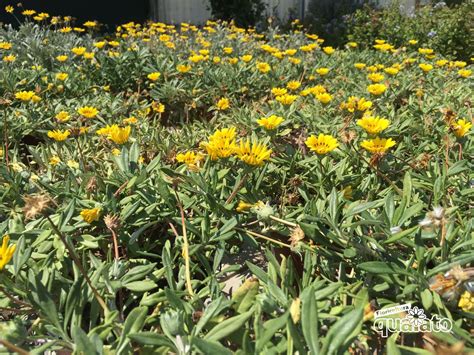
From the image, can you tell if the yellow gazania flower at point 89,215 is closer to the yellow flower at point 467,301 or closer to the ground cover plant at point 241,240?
the ground cover plant at point 241,240

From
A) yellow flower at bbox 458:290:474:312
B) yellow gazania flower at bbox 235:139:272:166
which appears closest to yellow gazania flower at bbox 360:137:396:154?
yellow gazania flower at bbox 235:139:272:166

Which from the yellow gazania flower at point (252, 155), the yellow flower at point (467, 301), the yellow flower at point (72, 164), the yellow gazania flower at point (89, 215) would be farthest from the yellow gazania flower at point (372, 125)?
the yellow flower at point (72, 164)

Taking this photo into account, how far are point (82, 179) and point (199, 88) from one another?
193 centimetres

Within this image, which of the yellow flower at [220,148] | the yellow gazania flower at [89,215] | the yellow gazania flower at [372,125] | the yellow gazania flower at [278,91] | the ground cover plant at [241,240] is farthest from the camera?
the yellow gazania flower at [278,91]

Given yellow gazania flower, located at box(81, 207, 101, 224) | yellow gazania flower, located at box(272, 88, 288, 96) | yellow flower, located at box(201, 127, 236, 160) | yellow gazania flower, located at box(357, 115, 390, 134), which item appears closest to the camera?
yellow gazania flower, located at box(81, 207, 101, 224)

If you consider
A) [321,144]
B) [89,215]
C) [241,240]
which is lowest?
[241,240]

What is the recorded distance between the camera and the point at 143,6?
464 inches

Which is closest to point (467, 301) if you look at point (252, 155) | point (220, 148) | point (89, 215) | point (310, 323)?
point (310, 323)

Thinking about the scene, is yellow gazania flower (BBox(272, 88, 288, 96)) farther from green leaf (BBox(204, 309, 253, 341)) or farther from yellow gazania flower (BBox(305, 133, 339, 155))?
green leaf (BBox(204, 309, 253, 341))

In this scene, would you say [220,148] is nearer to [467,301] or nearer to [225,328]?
[225,328]

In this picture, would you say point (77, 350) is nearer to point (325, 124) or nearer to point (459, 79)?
point (325, 124)

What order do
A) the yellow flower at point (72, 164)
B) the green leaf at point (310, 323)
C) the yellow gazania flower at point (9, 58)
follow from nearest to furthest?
the green leaf at point (310, 323)
the yellow flower at point (72, 164)
the yellow gazania flower at point (9, 58)

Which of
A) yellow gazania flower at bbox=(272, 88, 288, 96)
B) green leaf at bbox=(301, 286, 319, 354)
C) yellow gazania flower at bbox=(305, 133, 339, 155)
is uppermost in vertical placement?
yellow gazania flower at bbox=(272, 88, 288, 96)

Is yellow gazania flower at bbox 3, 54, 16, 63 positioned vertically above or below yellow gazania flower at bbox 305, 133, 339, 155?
above
